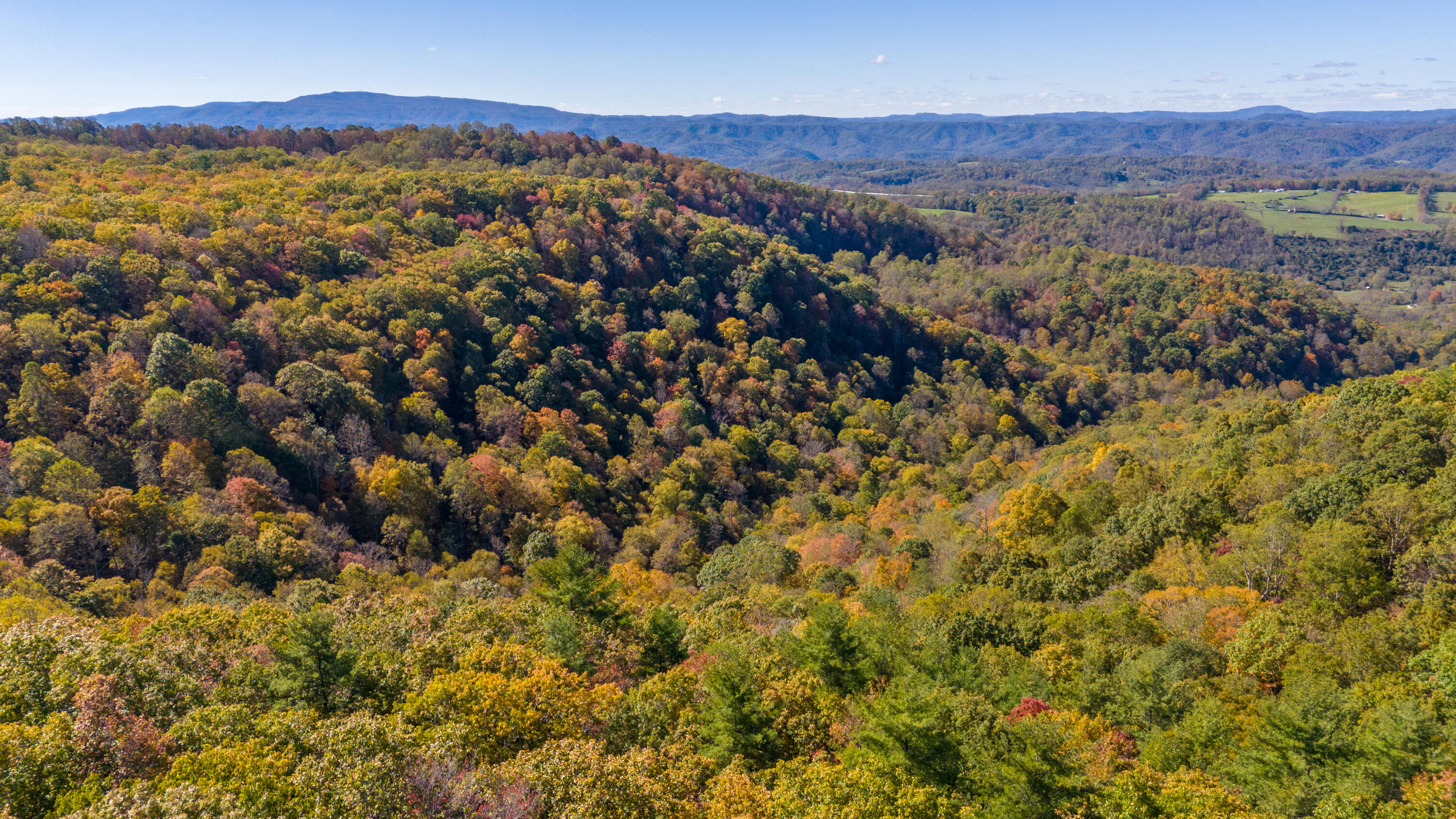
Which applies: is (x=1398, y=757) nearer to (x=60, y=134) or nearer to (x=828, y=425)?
(x=828, y=425)

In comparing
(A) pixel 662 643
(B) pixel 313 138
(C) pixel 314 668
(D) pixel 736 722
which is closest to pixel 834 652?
(D) pixel 736 722

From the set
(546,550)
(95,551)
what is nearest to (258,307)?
(95,551)

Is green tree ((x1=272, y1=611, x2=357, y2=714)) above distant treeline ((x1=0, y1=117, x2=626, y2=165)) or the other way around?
the other way around

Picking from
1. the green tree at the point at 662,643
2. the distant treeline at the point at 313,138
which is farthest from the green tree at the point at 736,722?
the distant treeline at the point at 313,138

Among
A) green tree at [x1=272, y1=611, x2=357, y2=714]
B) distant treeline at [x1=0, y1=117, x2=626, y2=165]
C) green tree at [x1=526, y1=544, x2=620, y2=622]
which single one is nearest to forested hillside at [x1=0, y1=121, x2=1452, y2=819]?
green tree at [x1=272, y1=611, x2=357, y2=714]

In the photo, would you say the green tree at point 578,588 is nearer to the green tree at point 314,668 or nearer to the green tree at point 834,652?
the green tree at point 314,668

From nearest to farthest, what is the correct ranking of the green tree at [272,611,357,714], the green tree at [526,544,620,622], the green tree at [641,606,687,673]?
the green tree at [272,611,357,714], the green tree at [641,606,687,673], the green tree at [526,544,620,622]

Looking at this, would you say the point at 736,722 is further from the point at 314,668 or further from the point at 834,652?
the point at 314,668

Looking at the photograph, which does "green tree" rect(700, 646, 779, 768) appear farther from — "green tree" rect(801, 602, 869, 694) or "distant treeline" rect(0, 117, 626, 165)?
"distant treeline" rect(0, 117, 626, 165)
